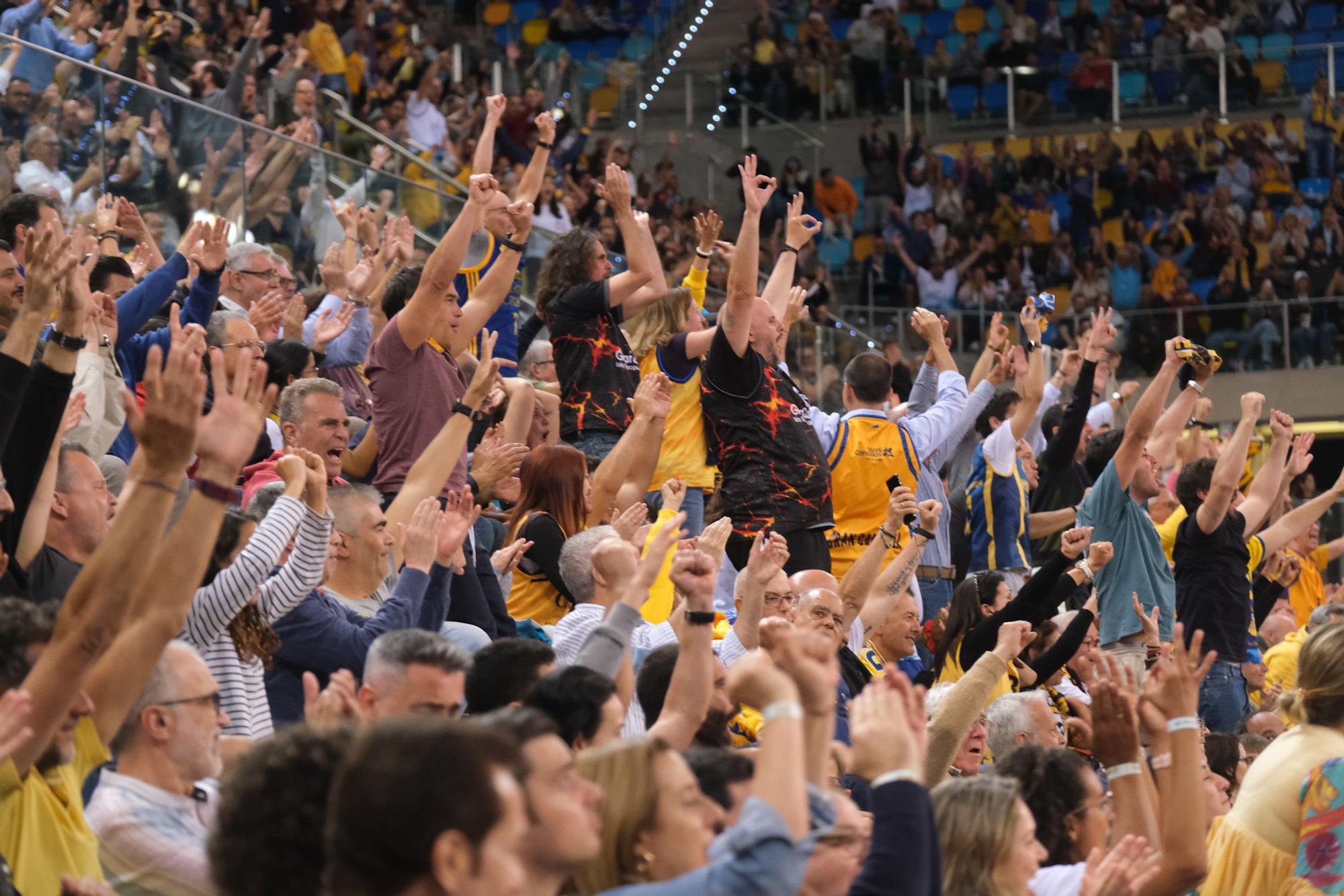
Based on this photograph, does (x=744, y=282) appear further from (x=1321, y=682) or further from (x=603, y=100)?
(x=603, y=100)

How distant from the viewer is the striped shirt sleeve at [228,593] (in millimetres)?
4141

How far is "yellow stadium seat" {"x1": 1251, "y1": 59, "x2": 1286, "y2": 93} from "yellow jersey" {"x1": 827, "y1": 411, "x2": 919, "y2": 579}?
40.7 feet

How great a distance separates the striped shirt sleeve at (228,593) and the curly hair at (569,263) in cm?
357

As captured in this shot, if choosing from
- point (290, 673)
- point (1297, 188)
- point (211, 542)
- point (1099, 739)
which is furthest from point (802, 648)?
point (1297, 188)

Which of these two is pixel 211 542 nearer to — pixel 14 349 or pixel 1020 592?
pixel 14 349

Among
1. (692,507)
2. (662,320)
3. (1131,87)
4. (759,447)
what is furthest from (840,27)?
(759,447)

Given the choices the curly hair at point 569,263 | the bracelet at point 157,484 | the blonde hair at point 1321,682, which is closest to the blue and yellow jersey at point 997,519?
the curly hair at point 569,263

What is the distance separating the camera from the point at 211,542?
327cm

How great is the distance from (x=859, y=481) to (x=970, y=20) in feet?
45.7

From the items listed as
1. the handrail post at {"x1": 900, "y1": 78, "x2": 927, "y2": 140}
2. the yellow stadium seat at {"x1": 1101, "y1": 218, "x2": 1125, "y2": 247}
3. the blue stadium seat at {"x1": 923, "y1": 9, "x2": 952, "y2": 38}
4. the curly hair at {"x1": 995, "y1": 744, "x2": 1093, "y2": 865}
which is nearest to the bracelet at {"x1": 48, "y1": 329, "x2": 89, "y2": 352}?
the curly hair at {"x1": 995, "y1": 744, "x2": 1093, "y2": 865}

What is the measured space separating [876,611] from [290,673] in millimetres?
2402

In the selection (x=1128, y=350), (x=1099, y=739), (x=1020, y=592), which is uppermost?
(x=1099, y=739)

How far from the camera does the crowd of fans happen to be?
2.98 metres

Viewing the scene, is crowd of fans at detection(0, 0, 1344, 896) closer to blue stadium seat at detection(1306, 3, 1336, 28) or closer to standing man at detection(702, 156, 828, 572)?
standing man at detection(702, 156, 828, 572)
